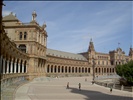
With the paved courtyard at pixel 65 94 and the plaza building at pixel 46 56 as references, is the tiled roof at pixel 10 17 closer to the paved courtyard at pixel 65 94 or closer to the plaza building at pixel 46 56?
the plaza building at pixel 46 56

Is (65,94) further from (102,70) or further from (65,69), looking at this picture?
(102,70)

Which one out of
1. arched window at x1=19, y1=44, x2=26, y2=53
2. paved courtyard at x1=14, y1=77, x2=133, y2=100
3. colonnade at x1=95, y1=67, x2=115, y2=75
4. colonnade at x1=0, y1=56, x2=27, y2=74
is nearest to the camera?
paved courtyard at x1=14, y1=77, x2=133, y2=100

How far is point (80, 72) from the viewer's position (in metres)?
115

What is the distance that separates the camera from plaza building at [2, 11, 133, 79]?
60750 mm

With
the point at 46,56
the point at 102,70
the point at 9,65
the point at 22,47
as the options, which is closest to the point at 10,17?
the point at 22,47

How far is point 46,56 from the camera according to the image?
84.5 meters

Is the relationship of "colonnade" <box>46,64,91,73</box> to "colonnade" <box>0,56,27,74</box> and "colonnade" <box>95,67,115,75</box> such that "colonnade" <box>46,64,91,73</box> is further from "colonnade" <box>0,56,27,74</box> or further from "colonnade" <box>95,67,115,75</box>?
"colonnade" <box>0,56,27,74</box>

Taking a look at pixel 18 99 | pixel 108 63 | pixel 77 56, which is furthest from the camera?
pixel 108 63

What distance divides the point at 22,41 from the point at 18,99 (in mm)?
38499

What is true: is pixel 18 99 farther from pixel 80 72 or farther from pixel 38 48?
pixel 80 72

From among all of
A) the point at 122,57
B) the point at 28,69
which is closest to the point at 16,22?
the point at 28,69

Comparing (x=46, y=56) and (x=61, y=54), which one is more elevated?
(x=61, y=54)

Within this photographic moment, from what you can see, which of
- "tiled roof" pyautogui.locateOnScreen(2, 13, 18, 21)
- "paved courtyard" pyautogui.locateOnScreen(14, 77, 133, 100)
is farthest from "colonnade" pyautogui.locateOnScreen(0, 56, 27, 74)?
"tiled roof" pyautogui.locateOnScreen(2, 13, 18, 21)

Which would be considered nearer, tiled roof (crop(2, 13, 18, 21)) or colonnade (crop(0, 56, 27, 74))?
colonnade (crop(0, 56, 27, 74))
